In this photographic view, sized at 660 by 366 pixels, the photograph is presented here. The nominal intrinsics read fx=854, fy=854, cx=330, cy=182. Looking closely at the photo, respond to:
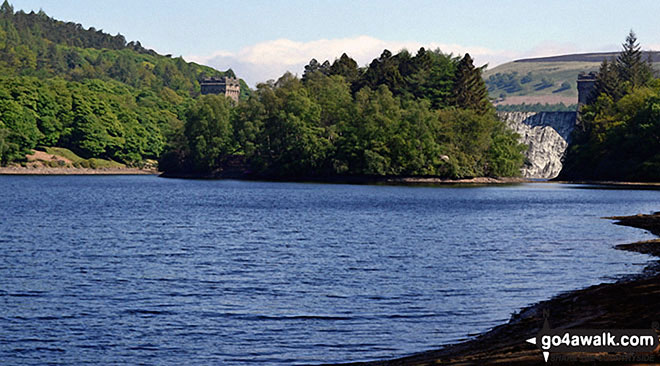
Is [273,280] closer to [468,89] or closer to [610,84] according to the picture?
[468,89]

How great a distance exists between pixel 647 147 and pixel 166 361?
12971cm

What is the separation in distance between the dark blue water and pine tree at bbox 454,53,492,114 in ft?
328

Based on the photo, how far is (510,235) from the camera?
5734 centimetres

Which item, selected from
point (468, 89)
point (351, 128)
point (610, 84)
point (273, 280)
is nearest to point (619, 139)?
point (468, 89)

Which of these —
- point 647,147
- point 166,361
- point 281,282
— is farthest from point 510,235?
point 647,147

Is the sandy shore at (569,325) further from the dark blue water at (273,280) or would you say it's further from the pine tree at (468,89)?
the pine tree at (468,89)

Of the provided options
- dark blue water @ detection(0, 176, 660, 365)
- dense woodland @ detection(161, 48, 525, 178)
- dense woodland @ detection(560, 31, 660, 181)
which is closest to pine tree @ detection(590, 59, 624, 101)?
dense woodland @ detection(560, 31, 660, 181)

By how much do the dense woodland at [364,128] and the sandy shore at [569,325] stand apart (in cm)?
12492

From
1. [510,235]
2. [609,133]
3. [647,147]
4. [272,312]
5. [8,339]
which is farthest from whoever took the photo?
[609,133]

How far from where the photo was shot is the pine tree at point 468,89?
173000mm

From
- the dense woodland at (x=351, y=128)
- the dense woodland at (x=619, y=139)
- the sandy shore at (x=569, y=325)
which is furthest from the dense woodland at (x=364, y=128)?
the sandy shore at (x=569, y=325)

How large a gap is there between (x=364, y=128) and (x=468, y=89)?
30.0 m

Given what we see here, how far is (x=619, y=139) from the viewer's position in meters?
145

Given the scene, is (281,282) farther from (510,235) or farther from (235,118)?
(235,118)
